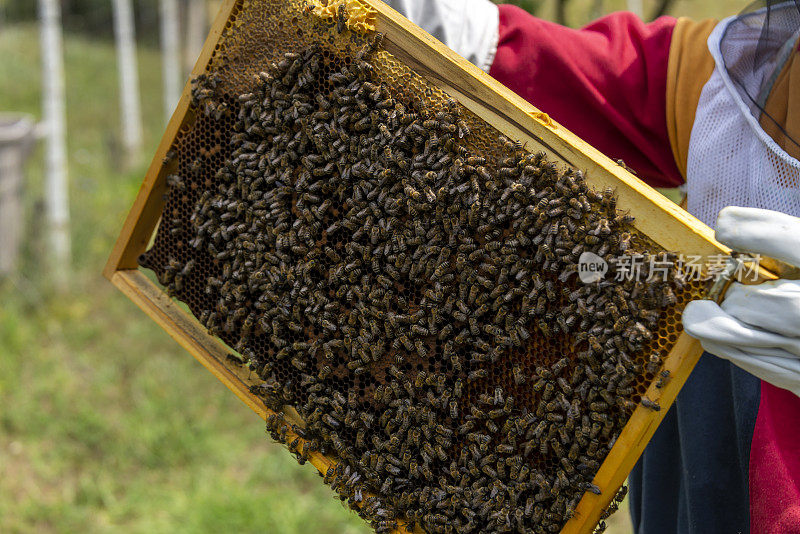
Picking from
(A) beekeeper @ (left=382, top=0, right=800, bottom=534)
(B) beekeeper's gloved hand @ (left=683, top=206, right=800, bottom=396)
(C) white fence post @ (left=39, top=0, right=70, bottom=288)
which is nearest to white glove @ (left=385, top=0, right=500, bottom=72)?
(A) beekeeper @ (left=382, top=0, right=800, bottom=534)

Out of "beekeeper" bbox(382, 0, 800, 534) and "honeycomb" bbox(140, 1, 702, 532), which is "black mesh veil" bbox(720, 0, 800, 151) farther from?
"honeycomb" bbox(140, 1, 702, 532)

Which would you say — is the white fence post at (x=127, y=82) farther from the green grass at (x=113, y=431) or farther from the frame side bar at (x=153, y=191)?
the frame side bar at (x=153, y=191)

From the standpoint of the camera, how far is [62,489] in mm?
5289

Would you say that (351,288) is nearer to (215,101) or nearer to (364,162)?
(364,162)

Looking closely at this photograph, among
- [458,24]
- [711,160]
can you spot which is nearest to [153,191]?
[458,24]

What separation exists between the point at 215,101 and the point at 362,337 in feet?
3.77

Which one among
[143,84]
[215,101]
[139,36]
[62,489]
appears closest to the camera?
[215,101]

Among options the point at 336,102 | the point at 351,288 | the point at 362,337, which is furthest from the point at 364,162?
the point at 362,337

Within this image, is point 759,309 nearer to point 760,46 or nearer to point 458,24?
point 760,46

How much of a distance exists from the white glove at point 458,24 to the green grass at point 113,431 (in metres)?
3.27

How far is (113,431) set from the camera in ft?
19.1

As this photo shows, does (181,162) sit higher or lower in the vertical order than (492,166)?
lower

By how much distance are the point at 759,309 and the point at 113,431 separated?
219 inches

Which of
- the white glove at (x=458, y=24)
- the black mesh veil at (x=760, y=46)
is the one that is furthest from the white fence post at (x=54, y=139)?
the black mesh veil at (x=760, y=46)
